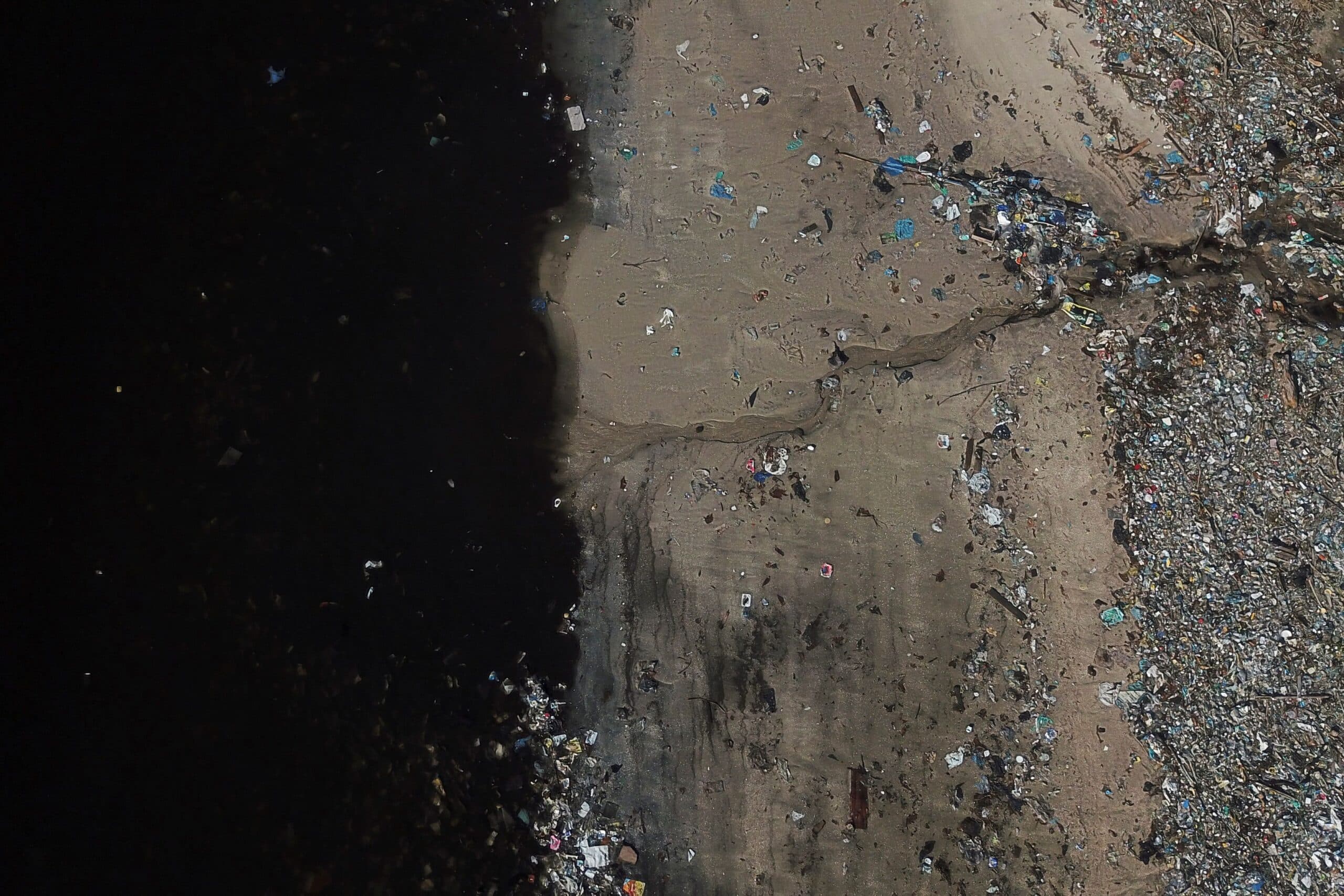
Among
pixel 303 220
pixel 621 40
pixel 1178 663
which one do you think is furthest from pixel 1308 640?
pixel 303 220

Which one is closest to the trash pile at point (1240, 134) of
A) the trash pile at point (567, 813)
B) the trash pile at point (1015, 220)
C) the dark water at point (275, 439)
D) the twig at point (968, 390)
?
the trash pile at point (1015, 220)

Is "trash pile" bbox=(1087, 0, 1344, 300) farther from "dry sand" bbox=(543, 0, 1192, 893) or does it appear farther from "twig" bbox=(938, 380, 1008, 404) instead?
"twig" bbox=(938, 380, 1008, 404)

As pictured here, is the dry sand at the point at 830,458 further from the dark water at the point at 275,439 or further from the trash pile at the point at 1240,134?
the dark water at the point at 275,439

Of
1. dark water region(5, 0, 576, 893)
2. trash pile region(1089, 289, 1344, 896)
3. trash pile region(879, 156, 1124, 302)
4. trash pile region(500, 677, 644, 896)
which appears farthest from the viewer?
trash pile region(879, 156, 1124, 302)

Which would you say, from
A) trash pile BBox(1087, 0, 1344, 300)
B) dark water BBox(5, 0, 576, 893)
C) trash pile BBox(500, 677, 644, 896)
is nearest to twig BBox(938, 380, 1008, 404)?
trash pile BBox(1087, 0, 1344, 300)

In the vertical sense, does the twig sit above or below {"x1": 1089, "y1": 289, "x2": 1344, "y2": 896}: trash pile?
above

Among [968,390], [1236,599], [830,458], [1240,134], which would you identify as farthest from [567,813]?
[1240,134]

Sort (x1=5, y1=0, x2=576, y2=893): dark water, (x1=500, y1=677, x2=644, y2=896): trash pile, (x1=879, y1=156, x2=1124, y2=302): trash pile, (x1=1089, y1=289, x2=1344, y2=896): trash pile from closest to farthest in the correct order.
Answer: (x1=5, y1=0, x2=576, y2=893): dark water
(x1=1089, y1=289, x2=1344, y2=896): trash pile
(x1=500, y1=677, x2=644, y2=896): trash pile
(x1=879, y1=156, x2=1124, y2=302): trash pile
